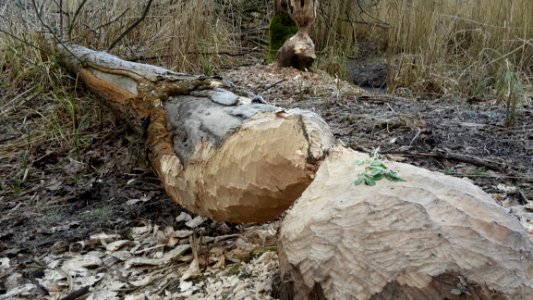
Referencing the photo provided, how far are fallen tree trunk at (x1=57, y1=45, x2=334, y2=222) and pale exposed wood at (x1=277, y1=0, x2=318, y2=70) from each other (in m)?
2.48

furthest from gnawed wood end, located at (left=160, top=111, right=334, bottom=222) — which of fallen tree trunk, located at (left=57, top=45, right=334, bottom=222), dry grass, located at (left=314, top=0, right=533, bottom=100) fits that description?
dry grass, located at (left=314, top=0, right=533, bottom=100)

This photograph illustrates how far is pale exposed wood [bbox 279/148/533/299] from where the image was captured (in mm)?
1081

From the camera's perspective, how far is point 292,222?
1.36 meters

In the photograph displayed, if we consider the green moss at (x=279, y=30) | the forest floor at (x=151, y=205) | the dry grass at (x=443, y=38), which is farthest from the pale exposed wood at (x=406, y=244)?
the green moss at (x=279, y=30)

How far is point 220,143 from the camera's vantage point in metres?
1.87

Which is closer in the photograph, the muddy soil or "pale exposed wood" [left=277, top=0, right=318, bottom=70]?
the muddy soil

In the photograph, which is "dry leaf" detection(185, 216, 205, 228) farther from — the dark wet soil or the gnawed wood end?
the gnawed wood end

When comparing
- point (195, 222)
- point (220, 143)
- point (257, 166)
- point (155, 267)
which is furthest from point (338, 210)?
point (195, 222)

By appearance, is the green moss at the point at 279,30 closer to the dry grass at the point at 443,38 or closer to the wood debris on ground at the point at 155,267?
the dry grass at the point at 443,38

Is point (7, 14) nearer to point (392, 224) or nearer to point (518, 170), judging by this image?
point (518, 170)

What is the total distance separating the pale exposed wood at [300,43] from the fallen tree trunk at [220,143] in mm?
2483

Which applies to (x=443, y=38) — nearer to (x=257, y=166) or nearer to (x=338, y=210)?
(x=257, y=166)

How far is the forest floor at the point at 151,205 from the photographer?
72.6 inches

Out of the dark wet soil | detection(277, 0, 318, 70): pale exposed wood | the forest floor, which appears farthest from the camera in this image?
detection(277, 0, 318, 70): pale exposed wood
